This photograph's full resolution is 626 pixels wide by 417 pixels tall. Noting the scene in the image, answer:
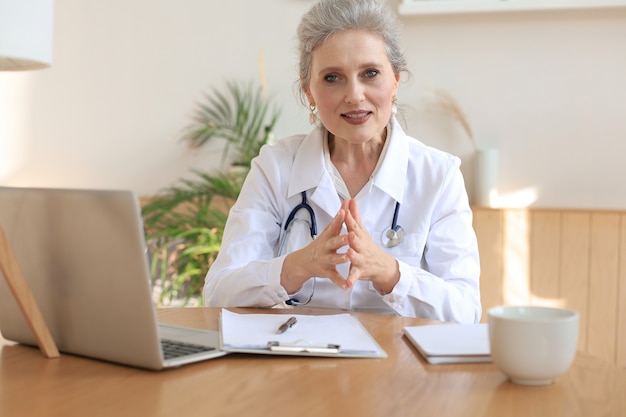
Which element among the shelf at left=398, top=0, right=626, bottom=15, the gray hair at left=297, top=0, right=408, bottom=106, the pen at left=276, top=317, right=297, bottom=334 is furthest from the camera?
the shelf at left=398, top=0, right=626, bottom=15

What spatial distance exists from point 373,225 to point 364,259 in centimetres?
35

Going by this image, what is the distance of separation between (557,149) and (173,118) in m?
1.66

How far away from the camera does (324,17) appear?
2076mm

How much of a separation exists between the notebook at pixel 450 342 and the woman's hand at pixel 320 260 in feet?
0.93

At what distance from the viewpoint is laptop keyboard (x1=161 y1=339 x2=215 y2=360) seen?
1.21m

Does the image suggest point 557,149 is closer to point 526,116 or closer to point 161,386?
point 526,116

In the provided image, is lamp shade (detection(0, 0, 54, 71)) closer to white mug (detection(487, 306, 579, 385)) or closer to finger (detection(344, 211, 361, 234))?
finger (detection(344, 211, 361, 234))

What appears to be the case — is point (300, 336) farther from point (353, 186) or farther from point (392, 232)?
point (353, 186)

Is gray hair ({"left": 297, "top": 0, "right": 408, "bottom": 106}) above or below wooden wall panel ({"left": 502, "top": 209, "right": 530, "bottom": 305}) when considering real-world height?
above

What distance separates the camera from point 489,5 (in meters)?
3.31

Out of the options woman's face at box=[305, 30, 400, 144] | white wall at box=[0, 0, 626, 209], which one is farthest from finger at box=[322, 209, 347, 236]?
white wall at box=[0, 0, 626, 209]

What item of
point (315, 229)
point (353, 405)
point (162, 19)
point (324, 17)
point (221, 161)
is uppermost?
point (162, 19)

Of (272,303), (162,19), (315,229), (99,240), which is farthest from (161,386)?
(162,19)

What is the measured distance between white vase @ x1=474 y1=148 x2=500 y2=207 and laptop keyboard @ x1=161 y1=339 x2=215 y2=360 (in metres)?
2.26
